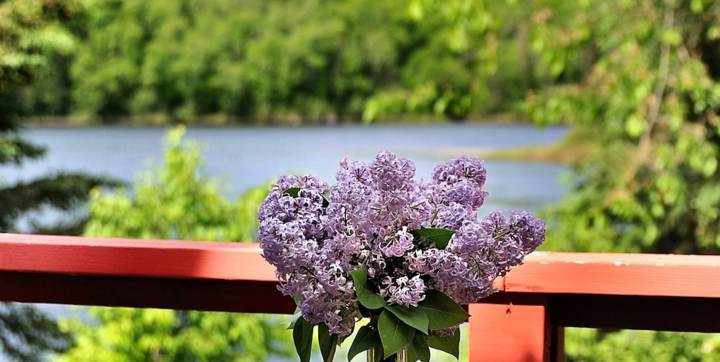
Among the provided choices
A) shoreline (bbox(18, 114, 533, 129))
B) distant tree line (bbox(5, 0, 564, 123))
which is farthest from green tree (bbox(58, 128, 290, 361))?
shoreline (bbox(18, 114, 533, 129))

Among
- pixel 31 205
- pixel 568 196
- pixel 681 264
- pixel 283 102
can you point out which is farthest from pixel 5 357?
pixel 283 102

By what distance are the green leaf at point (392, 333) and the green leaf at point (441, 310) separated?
0.03 meters

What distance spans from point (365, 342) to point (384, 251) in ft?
0.34

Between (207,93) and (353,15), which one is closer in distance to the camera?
(353,15)

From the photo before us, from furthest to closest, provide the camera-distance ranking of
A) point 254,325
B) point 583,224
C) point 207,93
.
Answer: point 207,93 < point 583,224 < point 254,325

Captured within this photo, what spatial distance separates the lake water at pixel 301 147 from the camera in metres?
18.7

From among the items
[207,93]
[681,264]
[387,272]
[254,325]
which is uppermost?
[387,272]

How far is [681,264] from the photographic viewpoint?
1379 mm

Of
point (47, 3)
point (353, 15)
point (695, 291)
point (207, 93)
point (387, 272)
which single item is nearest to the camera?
point (387, 272)

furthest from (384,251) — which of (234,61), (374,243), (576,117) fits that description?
(234,61)

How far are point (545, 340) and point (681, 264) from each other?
0.21 m

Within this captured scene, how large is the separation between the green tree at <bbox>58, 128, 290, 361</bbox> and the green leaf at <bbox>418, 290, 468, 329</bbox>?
3.57 m

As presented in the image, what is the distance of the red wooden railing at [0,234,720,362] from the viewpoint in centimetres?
139

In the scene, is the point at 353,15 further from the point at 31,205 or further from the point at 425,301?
the point at 425,301
